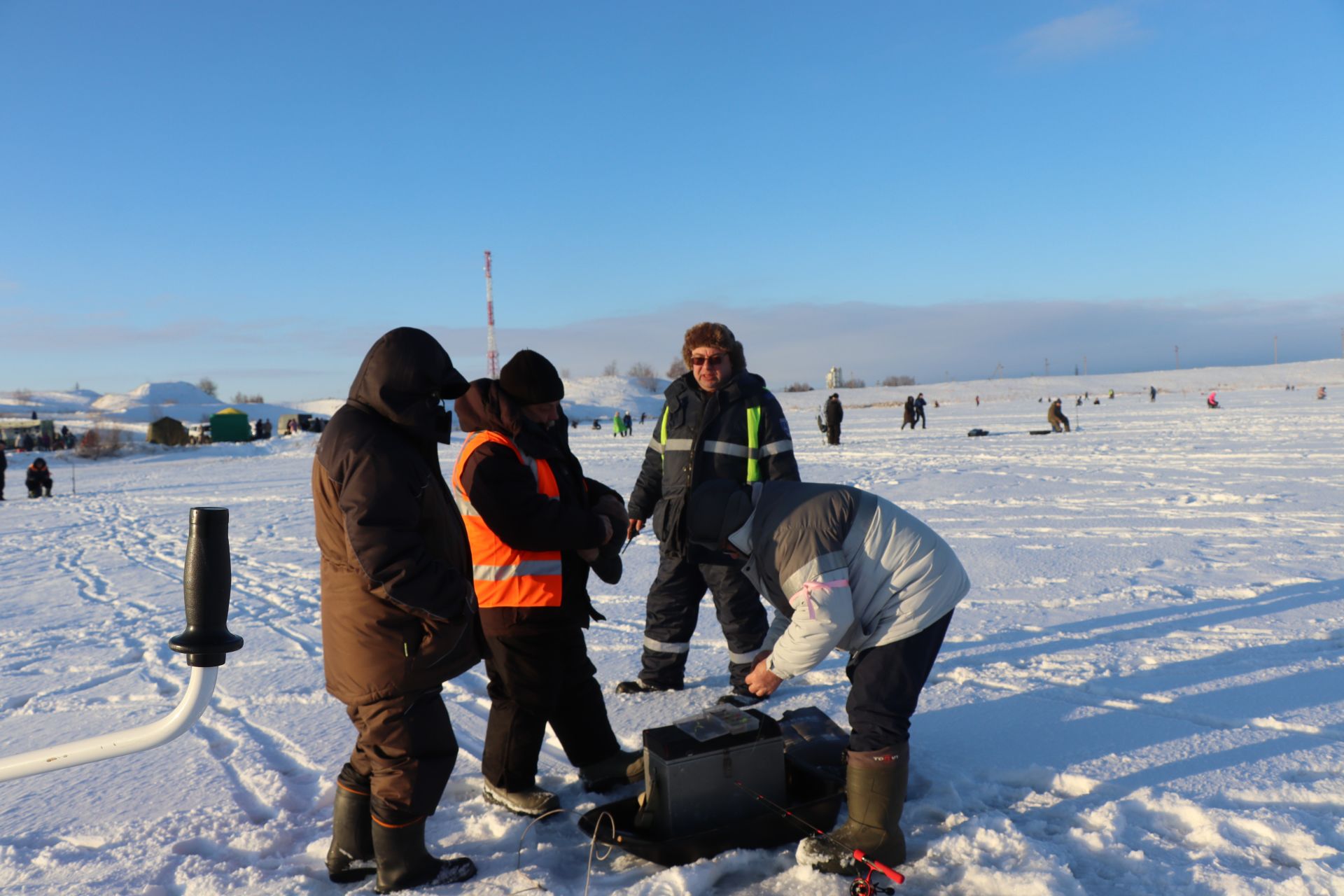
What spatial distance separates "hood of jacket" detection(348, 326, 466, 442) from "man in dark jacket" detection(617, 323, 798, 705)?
159cm

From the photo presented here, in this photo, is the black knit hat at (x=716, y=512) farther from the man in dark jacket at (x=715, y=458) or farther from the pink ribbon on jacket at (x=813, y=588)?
the man in dark jacket at (x=715, y=458)

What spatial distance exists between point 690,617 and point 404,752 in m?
1.92

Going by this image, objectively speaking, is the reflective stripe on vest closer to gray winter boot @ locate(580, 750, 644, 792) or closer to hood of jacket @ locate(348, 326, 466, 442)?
gray winter boot @ locate(580, 750, 644, 792)

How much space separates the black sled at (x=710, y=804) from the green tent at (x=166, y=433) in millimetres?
47969

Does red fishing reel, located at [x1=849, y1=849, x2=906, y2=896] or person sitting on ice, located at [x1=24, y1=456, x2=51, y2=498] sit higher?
person sitting on ice, located at [x1=24, y1=456, x2=51, y2=498]

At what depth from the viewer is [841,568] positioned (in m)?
2.44

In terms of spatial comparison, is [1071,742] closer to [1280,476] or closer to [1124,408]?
[1280,476]

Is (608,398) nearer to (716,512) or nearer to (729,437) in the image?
(729,437)

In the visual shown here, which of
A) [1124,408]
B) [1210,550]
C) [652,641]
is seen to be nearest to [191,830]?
[652,641]

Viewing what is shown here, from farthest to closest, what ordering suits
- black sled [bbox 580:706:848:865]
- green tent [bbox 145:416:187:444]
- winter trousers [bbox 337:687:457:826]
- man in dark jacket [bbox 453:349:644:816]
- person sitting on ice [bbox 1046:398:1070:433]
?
green tent [bbox 145:416:187:444], person sitting on ice [bbox 1046:398:1070:433], man in dark jacket [bbox 453:349:644:816], black sled [bbox 580:706:848:865], winter trousers [bbox 337:687:457:826]

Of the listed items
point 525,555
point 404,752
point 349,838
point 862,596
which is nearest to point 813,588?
point 862,596

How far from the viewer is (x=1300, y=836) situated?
2598 mm

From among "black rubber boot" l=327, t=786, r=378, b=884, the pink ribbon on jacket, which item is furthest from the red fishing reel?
"black rubber boot" l=327, t=786, r=378, b=884

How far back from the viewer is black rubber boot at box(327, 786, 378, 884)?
255cm
